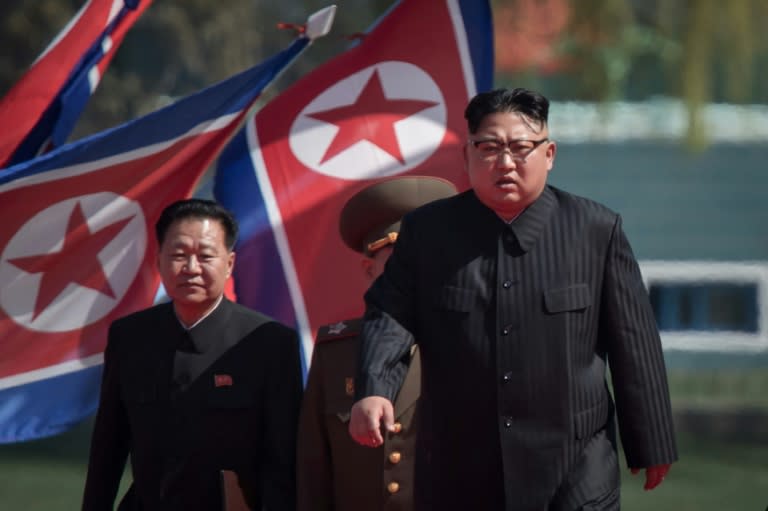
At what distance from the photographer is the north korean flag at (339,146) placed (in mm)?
5148

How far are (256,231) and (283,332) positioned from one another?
1.34 m

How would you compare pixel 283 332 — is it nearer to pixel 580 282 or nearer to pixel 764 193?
pixel 580 282

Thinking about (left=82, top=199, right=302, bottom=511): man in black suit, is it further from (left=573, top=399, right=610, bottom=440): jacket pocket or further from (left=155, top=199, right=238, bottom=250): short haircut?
(left=573, top=399, right=610, bottom=440): jacket pocket

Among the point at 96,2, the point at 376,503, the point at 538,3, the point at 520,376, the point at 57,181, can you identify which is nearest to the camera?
the point at 520,376

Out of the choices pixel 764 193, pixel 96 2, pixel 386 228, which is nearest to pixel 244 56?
pixel 764 193

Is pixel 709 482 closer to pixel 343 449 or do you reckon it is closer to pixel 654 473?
pixel 343 449

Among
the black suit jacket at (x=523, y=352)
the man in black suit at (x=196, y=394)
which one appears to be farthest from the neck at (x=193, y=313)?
the black suit jacket at (x=523, y=352)

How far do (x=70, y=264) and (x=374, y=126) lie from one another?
40.8 inches

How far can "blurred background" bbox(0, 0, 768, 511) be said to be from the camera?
14203mm

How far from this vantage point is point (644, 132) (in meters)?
15.4

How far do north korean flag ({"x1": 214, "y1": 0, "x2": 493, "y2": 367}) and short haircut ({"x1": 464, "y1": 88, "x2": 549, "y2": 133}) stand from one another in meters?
1.96

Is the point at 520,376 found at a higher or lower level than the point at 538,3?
lower

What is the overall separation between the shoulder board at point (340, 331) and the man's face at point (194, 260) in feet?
0.85

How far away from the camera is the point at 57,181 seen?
5.01m
